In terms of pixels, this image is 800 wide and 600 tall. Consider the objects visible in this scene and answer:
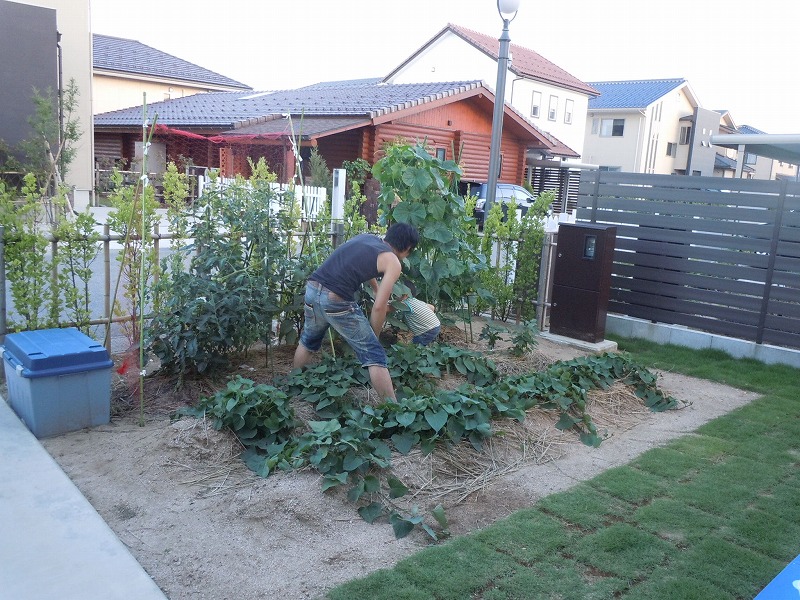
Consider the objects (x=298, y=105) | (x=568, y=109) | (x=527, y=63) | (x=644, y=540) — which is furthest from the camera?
(x=568, y=109)

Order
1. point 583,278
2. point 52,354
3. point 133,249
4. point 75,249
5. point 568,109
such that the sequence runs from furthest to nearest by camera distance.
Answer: point 568,109, point 583,278, point 133,249, point 75,249, point 52,354

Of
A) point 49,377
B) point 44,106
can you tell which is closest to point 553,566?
point 49,377

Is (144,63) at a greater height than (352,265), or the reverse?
(144,63)

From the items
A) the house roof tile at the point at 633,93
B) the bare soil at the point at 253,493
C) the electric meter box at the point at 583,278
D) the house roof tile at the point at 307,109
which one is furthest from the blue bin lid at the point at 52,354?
the house roof tile at the point at 633,93

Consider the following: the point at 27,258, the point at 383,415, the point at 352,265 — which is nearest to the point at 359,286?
the point at 352,265

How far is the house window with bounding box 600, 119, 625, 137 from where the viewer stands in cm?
4303

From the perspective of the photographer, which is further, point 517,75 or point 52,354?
point 517,75

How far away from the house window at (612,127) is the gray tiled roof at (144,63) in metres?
22.5

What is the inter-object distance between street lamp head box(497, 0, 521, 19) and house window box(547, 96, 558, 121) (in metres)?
26.6

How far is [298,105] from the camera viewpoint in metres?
21.1

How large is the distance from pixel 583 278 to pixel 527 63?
2774 centimetres

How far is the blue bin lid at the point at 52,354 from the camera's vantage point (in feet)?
14.1

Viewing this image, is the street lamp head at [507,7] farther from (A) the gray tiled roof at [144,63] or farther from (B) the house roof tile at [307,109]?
(A) the gray tiled roof at [144,63]

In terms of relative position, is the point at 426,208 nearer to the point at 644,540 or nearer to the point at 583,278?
the point at 583,278
